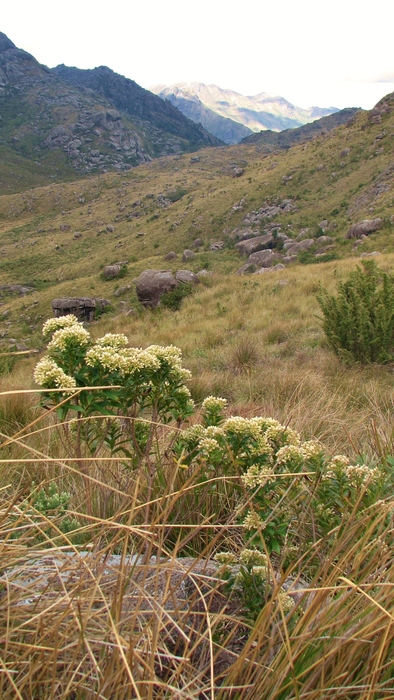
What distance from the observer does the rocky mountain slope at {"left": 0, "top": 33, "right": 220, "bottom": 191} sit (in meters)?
81.1

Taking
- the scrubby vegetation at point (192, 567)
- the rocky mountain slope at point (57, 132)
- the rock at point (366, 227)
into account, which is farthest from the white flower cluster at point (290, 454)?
the rocky mountain slope at point (57, 132)

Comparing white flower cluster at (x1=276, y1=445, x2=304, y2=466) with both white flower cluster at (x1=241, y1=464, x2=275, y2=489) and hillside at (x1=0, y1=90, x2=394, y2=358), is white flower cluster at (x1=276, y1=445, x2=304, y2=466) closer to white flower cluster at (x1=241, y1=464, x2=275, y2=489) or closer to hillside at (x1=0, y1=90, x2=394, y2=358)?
white flower cluster at (x1=241, y1=464, x2=275, y2=489)

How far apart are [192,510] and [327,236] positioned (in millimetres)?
21076

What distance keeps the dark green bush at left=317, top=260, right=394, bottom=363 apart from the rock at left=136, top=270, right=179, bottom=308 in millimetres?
10633

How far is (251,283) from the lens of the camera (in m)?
12.3

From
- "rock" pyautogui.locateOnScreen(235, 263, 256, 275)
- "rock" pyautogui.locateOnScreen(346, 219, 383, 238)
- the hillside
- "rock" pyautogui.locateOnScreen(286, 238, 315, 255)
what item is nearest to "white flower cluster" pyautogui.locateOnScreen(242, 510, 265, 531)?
the hillside

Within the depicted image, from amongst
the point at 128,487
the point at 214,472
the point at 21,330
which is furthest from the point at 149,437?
the point at 21,330

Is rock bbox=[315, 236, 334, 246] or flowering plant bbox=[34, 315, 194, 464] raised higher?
rock bbox=[315, 236, 334, 246]

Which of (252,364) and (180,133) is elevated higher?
(180,133)

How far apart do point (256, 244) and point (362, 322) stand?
19349 mm

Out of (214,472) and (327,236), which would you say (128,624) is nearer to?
(214,472)

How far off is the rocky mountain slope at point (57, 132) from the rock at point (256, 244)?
2409 inches

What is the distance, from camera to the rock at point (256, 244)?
76.1 ft

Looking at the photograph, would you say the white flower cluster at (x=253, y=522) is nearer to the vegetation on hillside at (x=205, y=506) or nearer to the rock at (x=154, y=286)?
the vegetation on hillside at (x=205, y=506)
